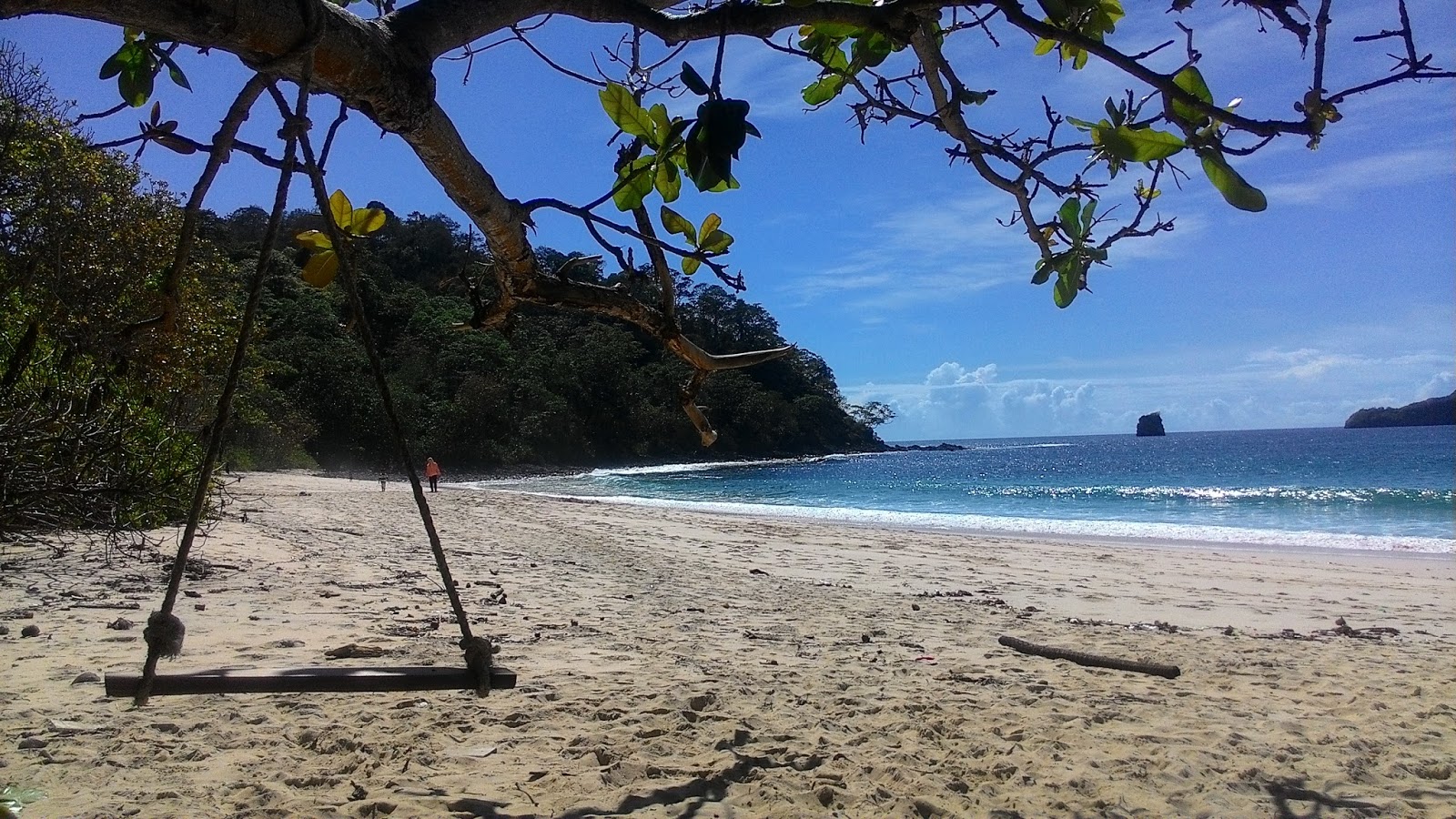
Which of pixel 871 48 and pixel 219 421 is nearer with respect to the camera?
pixel 219 421

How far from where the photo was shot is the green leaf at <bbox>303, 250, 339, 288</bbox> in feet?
6.58

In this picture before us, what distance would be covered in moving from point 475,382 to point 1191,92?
42.3 m

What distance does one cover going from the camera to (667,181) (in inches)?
73.9

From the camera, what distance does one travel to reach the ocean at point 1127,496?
16047 mm

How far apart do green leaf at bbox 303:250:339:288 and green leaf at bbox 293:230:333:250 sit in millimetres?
21

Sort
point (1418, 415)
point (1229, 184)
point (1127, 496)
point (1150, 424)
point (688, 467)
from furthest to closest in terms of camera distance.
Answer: point (1150, 424) < point (1418, 415) < point (688, 467) < point (1127, 496) < point (1229, 184)

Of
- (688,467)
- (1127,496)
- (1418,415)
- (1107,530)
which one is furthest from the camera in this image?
(1418,415)

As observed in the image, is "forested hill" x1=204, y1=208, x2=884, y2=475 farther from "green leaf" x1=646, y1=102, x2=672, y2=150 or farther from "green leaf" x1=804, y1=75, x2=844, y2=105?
"green leaf" x1=646, y1=102, x2=672, y2=150

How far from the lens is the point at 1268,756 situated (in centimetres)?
311

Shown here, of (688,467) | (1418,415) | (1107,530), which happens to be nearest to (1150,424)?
(1418,415)

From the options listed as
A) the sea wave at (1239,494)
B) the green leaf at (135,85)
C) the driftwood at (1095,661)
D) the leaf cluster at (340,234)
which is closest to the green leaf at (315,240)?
the leaf cluster at (340,234)

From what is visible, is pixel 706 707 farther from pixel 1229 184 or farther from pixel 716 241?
pixel 1229 184

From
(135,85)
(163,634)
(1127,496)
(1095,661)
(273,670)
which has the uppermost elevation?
(135,85)

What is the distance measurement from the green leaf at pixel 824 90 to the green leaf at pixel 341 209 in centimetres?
130
